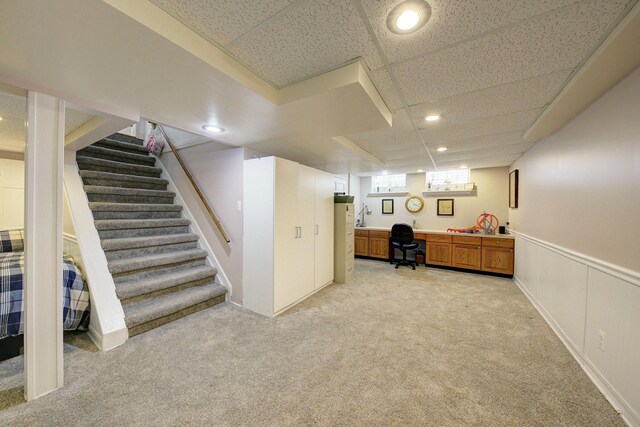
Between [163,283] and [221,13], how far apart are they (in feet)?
9.05

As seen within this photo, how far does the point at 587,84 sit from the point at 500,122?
2.81ft

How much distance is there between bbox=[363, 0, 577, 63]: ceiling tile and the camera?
1.00 metres

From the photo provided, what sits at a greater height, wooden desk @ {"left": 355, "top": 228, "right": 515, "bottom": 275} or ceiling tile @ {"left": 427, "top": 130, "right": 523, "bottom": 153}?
ceiling tile @ {"left": 427, "top": 130, "right": 523, "bottom": 153}

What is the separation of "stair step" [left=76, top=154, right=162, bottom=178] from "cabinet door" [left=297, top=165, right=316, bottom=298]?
2.71 m

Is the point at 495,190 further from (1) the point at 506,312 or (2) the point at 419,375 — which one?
(2) the point at 419,375

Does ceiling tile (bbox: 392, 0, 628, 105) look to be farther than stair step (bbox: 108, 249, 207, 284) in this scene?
No

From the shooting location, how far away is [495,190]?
4.92m

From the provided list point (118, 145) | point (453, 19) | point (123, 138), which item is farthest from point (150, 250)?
point (453, 19)

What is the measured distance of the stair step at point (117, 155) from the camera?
364 centimetres

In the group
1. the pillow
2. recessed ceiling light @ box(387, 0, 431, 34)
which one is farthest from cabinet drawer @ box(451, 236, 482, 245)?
the pillow

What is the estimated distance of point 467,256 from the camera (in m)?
4.59

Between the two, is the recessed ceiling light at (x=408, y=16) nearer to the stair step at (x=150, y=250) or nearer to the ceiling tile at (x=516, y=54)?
the ceiling tile at (x=516, y=54)

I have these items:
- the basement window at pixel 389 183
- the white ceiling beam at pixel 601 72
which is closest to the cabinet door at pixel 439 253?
the basement window at pixel 389 183

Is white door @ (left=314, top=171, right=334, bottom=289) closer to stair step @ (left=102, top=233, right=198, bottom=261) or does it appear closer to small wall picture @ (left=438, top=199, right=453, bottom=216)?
stair step @ (left=102, top=233, right=198, bottom=261)
